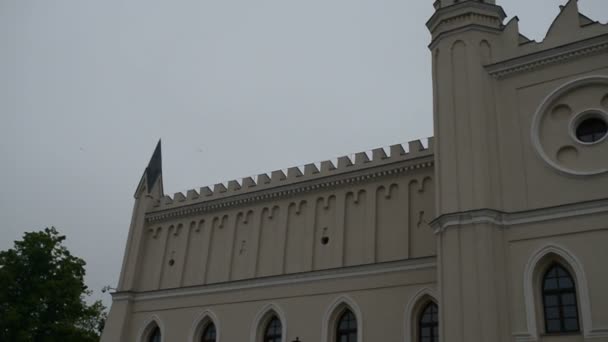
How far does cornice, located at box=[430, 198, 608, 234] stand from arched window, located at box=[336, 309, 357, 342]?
19.7 ft

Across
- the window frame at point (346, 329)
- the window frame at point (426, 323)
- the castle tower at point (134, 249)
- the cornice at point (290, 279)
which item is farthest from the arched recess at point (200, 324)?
the window frame at point (426, 323)

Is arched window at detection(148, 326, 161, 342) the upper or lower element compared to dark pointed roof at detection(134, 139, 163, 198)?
lower

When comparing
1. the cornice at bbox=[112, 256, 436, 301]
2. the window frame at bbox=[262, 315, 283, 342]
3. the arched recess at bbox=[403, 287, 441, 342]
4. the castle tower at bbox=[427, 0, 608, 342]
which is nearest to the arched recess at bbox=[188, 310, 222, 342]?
the cornice at bbox=[112, 256, 436, 301]

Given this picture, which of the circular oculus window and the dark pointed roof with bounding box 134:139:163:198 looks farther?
the dark pointed roof with bounding box 134:139:163:198

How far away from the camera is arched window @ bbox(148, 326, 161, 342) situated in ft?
87.4

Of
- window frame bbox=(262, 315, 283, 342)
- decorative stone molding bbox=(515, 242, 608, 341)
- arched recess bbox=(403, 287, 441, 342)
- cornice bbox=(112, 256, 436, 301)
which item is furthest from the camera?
window frame bbox=(262, 315, 283, 342)

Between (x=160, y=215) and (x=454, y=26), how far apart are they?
51.6ft

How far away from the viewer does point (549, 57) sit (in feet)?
58.8

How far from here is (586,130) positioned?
17094mm

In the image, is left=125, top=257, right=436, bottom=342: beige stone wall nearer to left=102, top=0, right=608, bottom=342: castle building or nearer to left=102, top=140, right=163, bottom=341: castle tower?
left=102, top=0, right=608, bottom=342: castle building

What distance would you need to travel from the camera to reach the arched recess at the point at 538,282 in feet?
49.0

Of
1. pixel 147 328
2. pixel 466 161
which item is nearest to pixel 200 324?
pixel 147 328

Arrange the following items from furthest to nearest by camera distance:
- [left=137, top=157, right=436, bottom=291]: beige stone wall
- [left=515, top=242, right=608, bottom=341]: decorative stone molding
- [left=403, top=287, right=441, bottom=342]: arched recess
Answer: [left=137, top=157, right=436, bottom=291]: beige stone wall
[left=403, top=287, right=441, bottom=342]: arched recess
[left=515, top=242, right=608, bottom=341]: decorative stone molding

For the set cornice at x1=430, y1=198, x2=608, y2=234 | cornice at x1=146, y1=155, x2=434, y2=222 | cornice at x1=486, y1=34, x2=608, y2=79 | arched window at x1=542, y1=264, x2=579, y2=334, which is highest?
cornice at x1=486, y1=34, x2=608, y2=79
